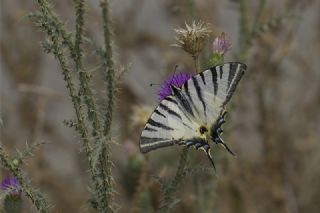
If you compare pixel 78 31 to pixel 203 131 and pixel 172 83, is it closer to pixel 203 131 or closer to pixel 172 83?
pixel 172 83

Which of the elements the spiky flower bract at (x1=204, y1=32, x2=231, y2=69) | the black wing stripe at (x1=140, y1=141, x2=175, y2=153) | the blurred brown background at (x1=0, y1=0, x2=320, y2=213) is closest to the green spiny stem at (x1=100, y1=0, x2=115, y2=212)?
the black wing stripe at (x1=140, y1=141, x2=175, y2=153)

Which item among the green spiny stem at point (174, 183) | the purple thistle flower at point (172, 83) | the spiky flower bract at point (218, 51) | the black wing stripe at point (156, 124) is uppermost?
the spiky flower bract at point (218, 51)

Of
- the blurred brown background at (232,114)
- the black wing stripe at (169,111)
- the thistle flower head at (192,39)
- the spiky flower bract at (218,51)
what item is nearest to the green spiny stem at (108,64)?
the black wing stripe at (169,111)

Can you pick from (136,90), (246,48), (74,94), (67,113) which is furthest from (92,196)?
(67,113)

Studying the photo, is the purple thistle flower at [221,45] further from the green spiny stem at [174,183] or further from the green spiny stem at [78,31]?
the green spiny stem at [78,31]

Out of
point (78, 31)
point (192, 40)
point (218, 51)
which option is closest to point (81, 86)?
point (78, 31)

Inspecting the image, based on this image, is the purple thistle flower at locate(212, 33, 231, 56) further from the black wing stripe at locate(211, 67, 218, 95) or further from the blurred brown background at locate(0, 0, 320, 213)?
the blurred brown background at locate(0, 0, 320, 213)

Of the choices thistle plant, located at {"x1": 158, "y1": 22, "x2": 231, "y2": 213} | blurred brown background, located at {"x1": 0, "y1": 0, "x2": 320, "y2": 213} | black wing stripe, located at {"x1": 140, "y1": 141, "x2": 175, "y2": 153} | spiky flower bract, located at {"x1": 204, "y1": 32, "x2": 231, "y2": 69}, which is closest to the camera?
black wing stripe, located at {"x1": 140, "y1": 141, "x2": 175, "y2": 153}
